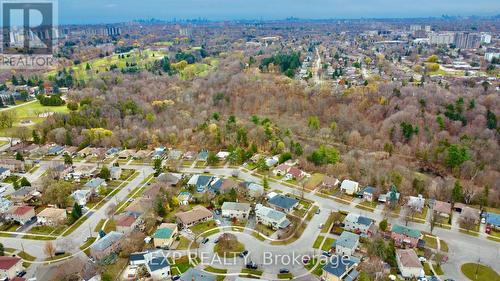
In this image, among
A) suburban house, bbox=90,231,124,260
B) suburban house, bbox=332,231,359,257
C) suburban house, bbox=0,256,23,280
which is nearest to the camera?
suburban house, bbox=0,256,23,280

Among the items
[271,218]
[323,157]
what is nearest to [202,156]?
[323,157]

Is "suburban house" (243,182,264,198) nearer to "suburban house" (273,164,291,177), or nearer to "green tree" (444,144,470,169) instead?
"suburban house" (273,164,291,177)

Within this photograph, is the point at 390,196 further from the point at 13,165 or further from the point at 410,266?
the point at 13,165

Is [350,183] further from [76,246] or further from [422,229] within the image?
[76,246]

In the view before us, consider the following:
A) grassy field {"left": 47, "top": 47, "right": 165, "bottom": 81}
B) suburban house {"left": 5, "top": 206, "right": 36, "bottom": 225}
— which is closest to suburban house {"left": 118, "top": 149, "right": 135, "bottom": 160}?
suburban house {"left": 5, "top": 206, "right": 36, "bottom": 225}

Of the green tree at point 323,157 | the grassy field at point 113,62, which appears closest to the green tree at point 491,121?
the green tree at point 323,157

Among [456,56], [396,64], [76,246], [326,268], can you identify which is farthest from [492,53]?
[76,246]

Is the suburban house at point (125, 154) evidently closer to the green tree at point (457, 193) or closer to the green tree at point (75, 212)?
the green tree at point (75, 212)
